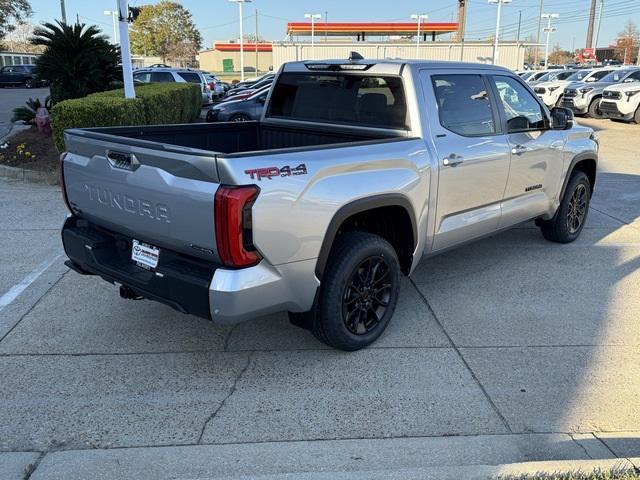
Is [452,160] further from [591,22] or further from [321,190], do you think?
[591,22]

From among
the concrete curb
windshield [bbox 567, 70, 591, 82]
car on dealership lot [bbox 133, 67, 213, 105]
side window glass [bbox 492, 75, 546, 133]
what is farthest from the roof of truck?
windshield [bbox 567, 70, 591, 82]

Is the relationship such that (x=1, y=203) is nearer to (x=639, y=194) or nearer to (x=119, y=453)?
(x=119, y=453)

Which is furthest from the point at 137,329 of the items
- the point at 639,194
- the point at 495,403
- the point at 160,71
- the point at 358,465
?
the point at 160,71

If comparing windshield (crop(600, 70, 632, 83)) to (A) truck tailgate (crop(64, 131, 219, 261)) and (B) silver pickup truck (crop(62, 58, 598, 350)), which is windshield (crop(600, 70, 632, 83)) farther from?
(A) truck tailgate (crop(64, 131, 219, 261))

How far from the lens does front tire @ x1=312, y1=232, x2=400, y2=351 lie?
3.74 metres

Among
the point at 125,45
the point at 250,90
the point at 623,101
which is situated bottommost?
the point at 623,101

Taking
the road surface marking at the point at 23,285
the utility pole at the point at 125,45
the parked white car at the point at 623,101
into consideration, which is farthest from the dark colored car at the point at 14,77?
the road surface marking at the point at 23,285

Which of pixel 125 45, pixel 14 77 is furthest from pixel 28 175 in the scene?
pixel 14 77

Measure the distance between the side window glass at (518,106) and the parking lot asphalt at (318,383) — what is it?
1405 millimetres

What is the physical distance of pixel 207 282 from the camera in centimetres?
319

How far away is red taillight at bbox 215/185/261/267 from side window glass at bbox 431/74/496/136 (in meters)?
2.06

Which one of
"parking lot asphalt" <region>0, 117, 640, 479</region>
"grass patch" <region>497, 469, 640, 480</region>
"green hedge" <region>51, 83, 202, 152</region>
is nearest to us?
"grass patch" <region>497, 469, 640, 480</region>

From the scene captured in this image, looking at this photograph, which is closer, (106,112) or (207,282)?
(207,282)

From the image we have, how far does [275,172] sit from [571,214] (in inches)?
178
